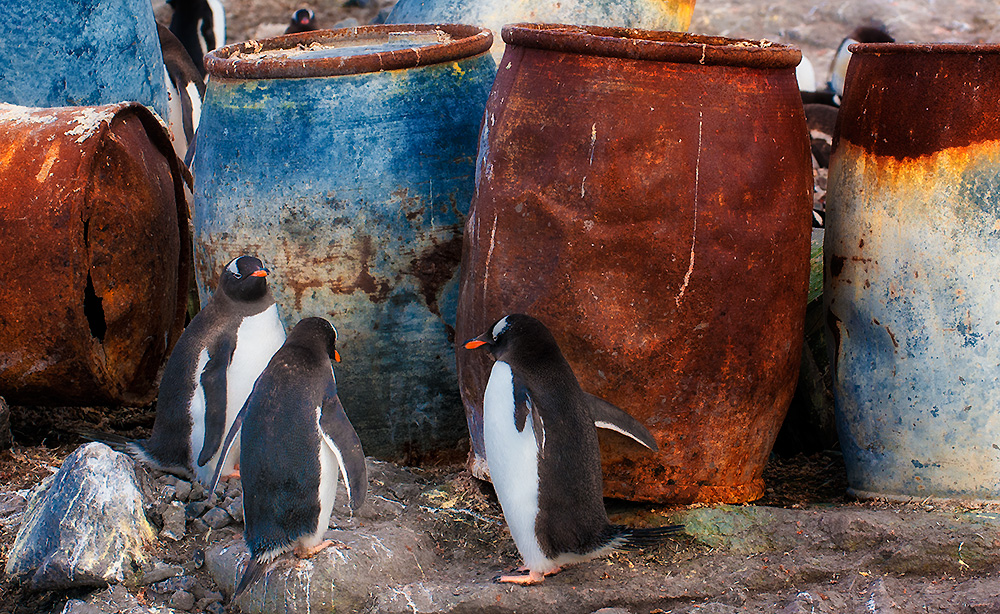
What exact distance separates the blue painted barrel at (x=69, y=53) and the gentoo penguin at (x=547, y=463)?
2.71m

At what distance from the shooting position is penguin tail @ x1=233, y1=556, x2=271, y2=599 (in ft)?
7.33

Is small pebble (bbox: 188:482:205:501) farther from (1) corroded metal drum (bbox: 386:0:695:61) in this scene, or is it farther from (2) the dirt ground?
(1) corroded metal drum (bbox: 386:0:695:61)

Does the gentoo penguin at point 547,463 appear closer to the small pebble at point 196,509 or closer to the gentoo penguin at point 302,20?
the small pebble at point 196,509

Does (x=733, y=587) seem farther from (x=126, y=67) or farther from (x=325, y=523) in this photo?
(x=126, y=67)

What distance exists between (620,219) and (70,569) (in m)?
1.50

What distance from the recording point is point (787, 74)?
254 cm

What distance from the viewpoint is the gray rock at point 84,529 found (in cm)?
236

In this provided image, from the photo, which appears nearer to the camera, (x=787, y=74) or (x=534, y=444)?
(x=534, y=444)

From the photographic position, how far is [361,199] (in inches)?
118

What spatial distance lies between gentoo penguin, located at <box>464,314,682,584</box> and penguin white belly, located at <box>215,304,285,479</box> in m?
0.89

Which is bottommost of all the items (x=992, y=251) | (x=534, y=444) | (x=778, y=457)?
(x=778, y=457)

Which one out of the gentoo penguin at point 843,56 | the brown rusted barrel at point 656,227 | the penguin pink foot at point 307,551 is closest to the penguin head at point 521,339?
the brown rusted barrel at point 656,227

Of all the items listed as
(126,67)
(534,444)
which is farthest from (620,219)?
(126,67)

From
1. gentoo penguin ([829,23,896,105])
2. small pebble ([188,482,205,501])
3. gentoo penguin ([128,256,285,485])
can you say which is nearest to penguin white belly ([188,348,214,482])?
gentoo penguin ([128,256,285,485])
